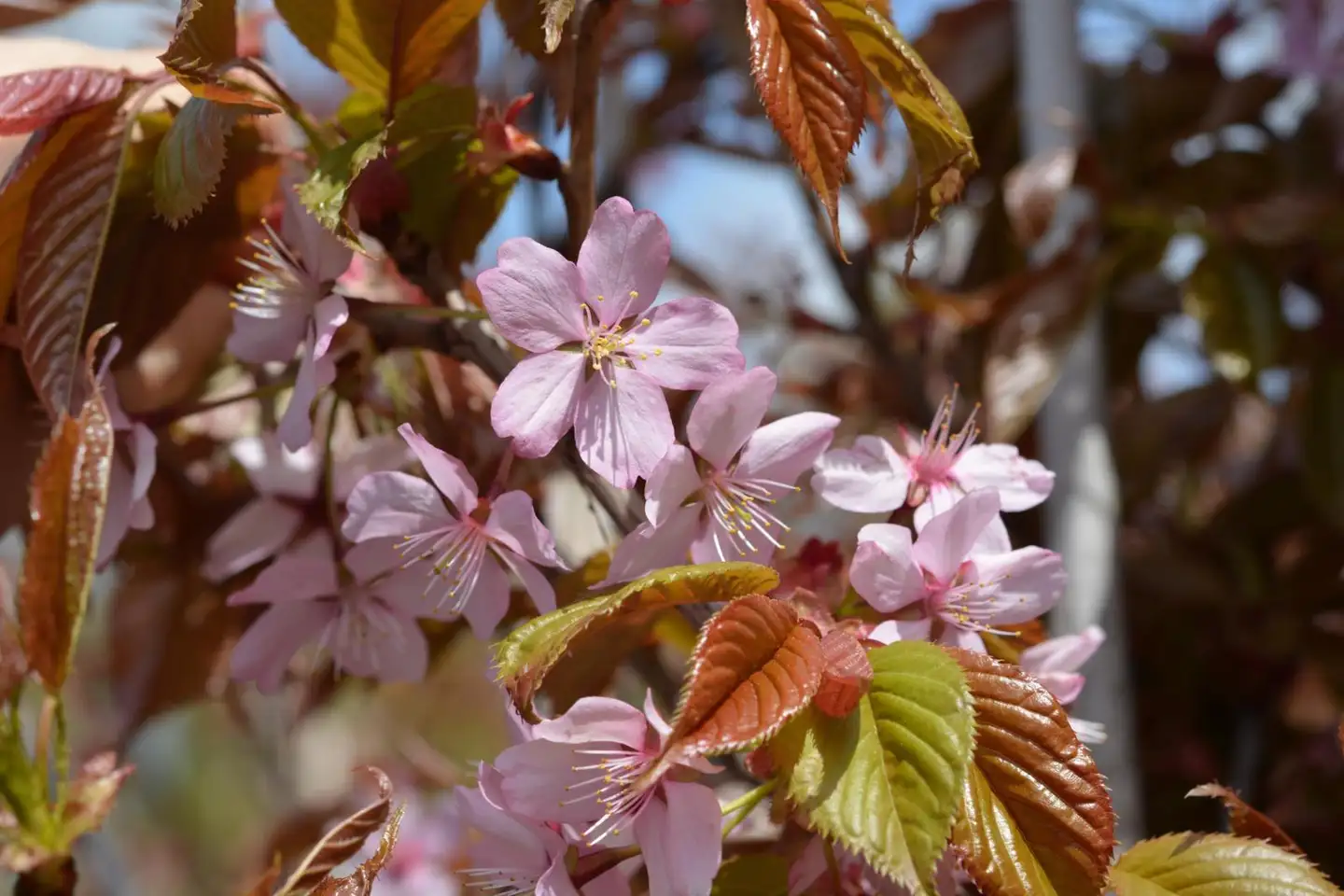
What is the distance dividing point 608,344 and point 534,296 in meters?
0.03

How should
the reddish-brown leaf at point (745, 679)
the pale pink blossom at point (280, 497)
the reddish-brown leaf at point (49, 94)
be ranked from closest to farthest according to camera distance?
the reddish-brown leaf at point (745, 679) → the reddish-brown leaf at point (49, 94) → the pale pink blossom at point (280, 497)

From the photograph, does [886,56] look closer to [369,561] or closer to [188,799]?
[369,561]

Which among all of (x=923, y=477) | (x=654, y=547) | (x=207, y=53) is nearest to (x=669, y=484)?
(x=654, y=547)

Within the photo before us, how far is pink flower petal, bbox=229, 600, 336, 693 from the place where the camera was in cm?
49

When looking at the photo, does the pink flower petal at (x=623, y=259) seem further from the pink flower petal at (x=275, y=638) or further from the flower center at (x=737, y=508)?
the pink flower petal at (x=275, y=638)

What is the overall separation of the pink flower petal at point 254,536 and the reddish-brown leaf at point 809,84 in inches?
12.3

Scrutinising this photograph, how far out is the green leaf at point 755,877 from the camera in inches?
16.1

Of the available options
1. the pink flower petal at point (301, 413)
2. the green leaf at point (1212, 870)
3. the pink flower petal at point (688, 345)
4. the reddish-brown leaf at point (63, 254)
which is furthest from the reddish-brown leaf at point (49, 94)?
the green leaf at point (1212, 870)

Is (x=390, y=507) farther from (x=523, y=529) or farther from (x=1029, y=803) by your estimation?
(x=1029, y=803)

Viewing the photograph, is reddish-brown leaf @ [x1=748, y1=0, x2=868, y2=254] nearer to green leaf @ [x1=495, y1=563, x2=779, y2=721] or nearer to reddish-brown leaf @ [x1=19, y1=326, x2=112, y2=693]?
green leaf @ [x1=495, y1=563, x2=779, y2=721]

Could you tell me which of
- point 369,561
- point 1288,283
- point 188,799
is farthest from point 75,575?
point 188,799

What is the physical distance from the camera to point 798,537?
0.64 meters

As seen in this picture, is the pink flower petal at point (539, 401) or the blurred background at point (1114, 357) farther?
the blurred background at point (1114, 357)

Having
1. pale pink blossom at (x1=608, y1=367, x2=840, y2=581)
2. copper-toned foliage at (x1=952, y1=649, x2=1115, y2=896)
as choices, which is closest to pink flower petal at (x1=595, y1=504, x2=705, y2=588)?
pale pink blossom at (x1=608, y1=367, x2=840, y2=581)
